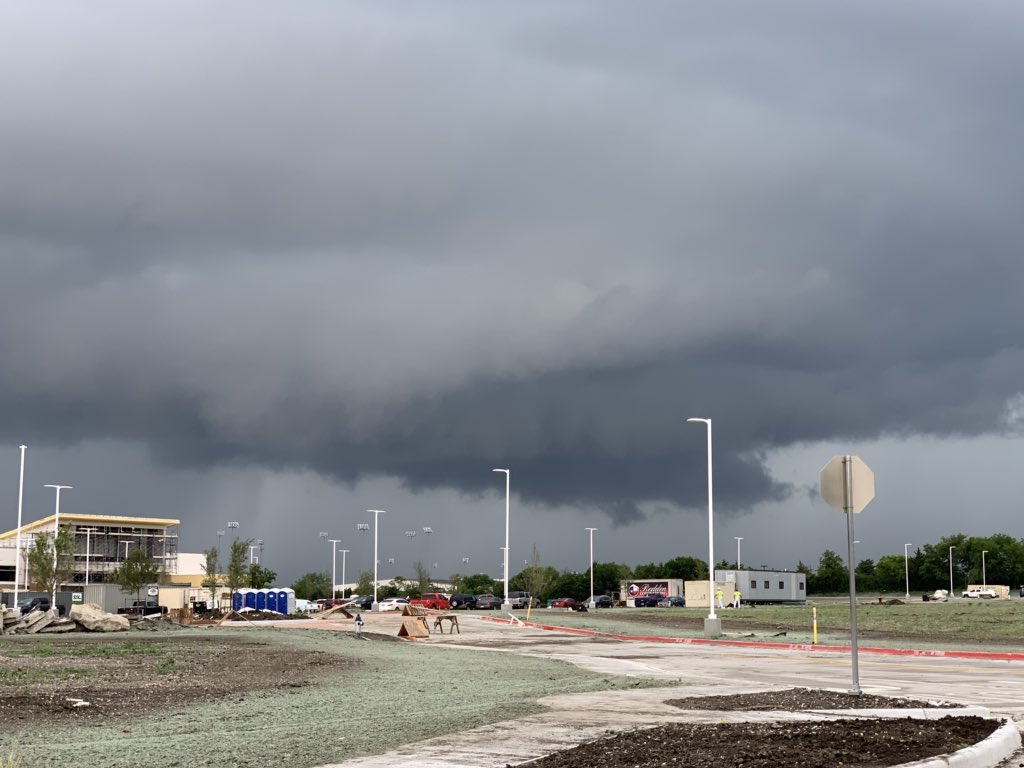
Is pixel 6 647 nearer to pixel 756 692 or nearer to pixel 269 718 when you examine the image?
pixel 269 718

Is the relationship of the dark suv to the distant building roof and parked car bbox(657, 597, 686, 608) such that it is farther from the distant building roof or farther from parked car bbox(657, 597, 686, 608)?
the distant building roof

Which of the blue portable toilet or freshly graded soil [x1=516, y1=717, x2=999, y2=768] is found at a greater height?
freshly graded soil [x1=516, y1=717, x2=999, y2=768]

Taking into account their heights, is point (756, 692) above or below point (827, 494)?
below

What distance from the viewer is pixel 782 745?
1082 cm

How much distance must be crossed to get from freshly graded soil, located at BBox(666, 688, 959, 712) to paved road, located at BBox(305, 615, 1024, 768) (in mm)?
549

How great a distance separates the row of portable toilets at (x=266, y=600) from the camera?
93.2 m

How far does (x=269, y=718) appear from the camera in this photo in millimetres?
15367

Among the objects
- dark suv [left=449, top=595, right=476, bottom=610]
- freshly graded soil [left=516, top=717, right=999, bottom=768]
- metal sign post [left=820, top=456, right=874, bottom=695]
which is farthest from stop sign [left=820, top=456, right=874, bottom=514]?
dark suv [left=449, top=595, right=476, bottom=610]

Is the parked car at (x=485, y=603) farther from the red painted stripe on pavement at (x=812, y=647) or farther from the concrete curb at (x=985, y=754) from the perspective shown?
the concrete curb at (x=985, y=754)

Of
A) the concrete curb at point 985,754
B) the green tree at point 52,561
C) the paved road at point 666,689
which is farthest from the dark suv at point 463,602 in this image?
the concrete curb at point 985,754

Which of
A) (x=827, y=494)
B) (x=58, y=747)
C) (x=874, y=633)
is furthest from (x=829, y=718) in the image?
(x=874, y=633)

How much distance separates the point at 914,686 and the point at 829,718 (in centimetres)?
743

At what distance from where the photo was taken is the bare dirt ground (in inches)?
674

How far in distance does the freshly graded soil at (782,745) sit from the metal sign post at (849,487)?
3.78 meters
